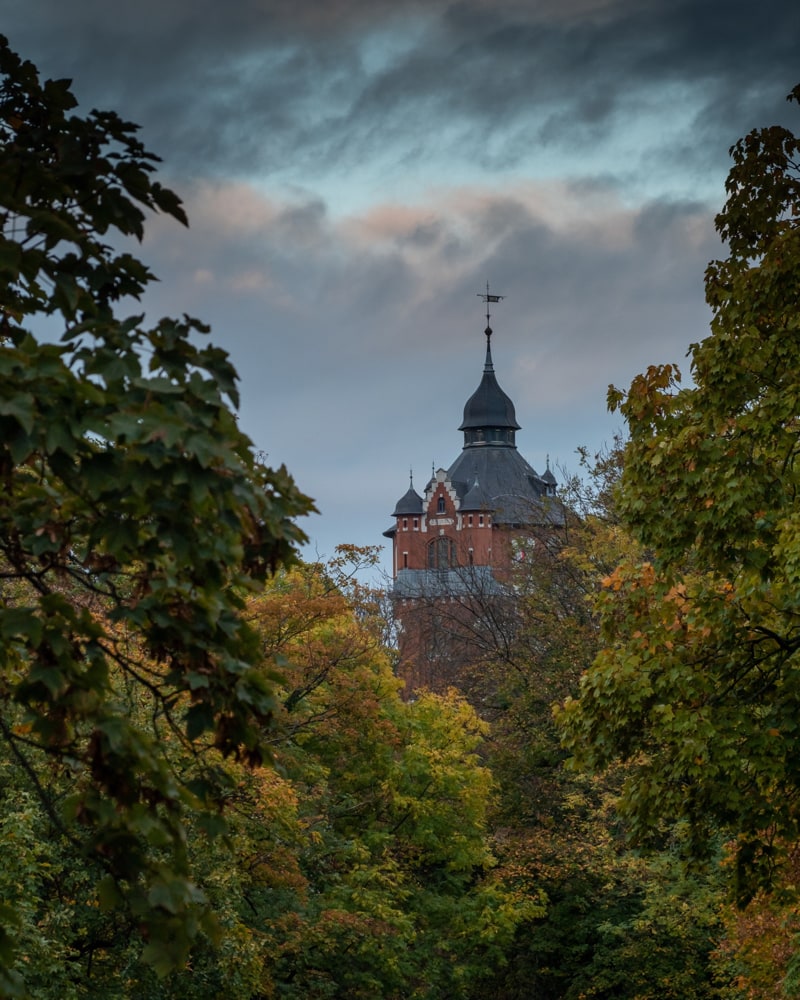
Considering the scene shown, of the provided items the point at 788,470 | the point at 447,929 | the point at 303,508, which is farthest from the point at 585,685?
the point at 447,929

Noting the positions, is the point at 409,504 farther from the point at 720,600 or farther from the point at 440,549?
the point at 720,600

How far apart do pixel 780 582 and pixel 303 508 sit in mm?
7703

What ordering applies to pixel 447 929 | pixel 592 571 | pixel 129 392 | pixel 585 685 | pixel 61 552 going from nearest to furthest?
pixel 129 392 → pixel 61 552 → pixel 585 685 → pixel 447 929 → pixel 592 571

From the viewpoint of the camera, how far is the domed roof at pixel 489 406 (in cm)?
11488

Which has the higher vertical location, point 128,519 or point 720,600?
point 720,600

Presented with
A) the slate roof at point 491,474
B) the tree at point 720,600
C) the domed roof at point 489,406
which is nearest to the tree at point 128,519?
the tree at point 720,600

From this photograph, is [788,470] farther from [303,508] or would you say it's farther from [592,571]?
[592,571]

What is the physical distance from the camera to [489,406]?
114875 mm

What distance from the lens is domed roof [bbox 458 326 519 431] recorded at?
115 metres

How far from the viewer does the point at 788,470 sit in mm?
11773

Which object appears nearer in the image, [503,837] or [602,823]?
[602,823]

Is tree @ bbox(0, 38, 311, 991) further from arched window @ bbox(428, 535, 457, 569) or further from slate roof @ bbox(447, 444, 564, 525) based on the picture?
arched window @ bbox(428, 535, 457, 569)

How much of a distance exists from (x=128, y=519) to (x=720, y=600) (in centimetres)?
817

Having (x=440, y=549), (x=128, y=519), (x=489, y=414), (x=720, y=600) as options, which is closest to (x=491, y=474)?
(x=489, y=414)
